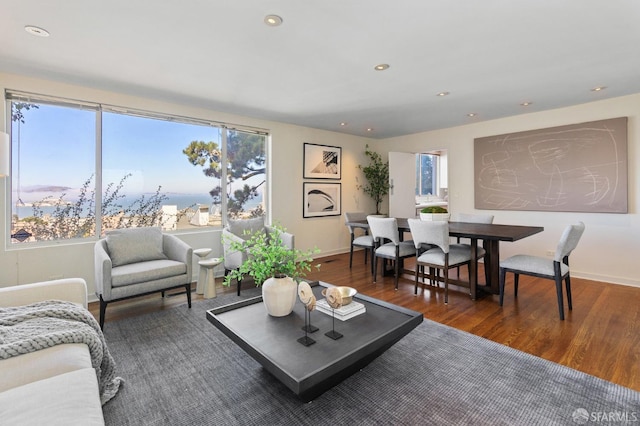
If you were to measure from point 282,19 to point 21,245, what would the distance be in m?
3.56

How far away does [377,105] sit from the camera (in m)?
4.20

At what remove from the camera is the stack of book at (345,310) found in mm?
2008

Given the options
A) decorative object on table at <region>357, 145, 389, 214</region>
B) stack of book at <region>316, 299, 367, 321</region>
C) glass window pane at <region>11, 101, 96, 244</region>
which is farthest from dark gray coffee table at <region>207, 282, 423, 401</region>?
decorative object on table at <region>357, 145, 389, 214</region>

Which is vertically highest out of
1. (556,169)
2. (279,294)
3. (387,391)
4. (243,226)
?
(556,169)

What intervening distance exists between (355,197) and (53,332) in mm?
5465

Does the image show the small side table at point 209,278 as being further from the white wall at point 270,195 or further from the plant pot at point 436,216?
the plant pot at point 436,216

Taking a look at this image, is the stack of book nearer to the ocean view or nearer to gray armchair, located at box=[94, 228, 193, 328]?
gray armchair, located at box=[94, 228, 193, 328]

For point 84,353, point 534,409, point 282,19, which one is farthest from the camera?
point 282,19

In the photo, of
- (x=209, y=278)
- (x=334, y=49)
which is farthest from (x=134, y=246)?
(x=334, y=49)

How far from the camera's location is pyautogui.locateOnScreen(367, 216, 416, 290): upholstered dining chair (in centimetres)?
389

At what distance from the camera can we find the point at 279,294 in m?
2.04

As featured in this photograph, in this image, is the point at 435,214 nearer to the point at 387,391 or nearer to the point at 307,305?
the point at 387,391

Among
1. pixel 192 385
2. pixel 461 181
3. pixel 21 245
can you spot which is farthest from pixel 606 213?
pixel 21 245

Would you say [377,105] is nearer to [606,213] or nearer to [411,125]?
[411,125]
